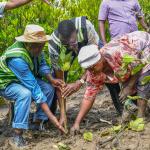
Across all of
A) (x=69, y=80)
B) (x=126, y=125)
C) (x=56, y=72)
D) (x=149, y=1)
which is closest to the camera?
(x=126, y=125)

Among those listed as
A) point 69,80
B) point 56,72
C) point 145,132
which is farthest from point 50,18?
point 145,132

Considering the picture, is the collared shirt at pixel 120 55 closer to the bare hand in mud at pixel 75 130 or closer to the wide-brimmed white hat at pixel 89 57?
the wide-brimmed white hat at pixel 89 57

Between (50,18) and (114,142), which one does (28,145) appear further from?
(50,18)

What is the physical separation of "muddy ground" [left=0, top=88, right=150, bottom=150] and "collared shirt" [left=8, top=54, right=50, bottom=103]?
1.62 feet

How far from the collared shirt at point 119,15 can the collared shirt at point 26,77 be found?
5.72 ft

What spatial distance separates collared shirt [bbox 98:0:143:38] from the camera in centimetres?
727

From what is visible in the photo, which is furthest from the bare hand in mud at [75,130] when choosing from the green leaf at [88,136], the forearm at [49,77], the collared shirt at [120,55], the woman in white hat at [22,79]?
the forearm at [49,77]

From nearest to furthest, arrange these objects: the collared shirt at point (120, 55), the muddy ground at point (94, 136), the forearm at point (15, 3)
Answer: the muddy ground at point (94, 136), the collared shirt at point (120, 55), the forearm at point (15, 3)

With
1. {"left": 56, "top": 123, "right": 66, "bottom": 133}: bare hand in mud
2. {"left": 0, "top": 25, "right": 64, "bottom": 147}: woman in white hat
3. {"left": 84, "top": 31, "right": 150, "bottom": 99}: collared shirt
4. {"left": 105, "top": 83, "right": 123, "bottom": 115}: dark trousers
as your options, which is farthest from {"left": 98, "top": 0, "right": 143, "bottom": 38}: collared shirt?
{"left": 56, "top": 123, "right": 66, "bottom": 133}: bare hand in mud

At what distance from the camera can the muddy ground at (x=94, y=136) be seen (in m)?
5.23

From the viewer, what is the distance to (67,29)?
6020mm

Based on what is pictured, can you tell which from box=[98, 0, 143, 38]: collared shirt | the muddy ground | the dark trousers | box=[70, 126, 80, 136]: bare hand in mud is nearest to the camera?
the muddy ground

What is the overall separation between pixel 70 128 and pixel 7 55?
1.10 meters

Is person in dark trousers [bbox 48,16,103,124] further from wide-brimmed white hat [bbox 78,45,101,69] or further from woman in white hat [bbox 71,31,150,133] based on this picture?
wide-brimmed white hat [bbox 78,45,101,69]
